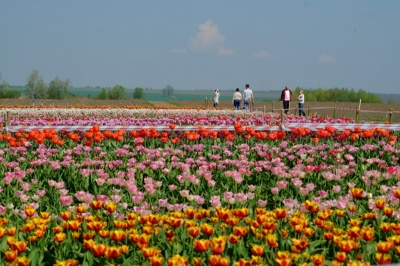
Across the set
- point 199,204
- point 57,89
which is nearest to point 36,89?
point 57,89

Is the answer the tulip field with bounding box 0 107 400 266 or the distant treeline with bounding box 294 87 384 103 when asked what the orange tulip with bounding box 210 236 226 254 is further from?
the distant treeline with bounding box 294 87 384 103

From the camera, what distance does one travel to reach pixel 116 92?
56781 millimetres

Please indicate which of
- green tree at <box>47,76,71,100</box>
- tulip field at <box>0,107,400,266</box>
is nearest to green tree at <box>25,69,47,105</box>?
green tree at <box>47,76,71,100</box>

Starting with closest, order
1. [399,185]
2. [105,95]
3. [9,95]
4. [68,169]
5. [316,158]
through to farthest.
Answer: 1. [399,185]
2. [68,169]
3. [316,158]
4. [9,95]
5. [105,95]

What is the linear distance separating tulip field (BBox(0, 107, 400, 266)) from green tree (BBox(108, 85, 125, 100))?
1735 inches

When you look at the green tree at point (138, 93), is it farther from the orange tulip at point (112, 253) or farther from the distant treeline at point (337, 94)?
the orange tulip at point (112, 253)

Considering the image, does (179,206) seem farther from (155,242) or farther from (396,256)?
(396,256)

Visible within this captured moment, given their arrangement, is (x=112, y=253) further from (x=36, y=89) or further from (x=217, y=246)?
(x=36, y=89)

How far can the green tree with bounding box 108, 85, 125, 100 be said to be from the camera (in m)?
56.6

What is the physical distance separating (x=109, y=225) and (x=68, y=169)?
290 centimetres

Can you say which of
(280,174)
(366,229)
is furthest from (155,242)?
(280,174)

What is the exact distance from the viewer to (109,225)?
18.0ft

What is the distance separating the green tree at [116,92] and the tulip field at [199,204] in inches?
1735

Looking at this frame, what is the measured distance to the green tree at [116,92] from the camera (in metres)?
56.6
